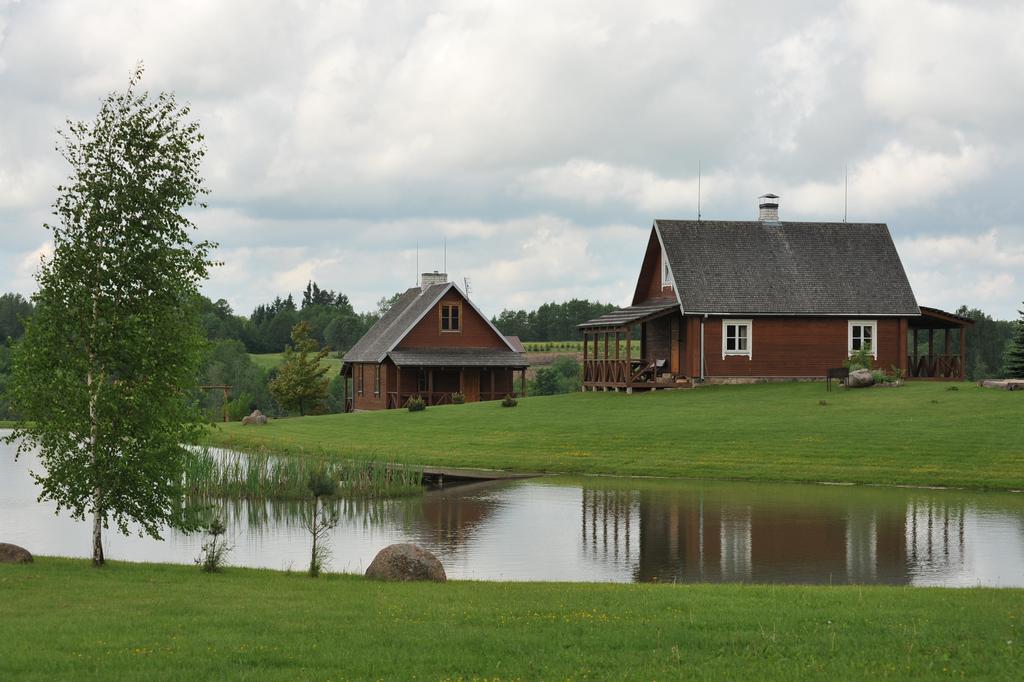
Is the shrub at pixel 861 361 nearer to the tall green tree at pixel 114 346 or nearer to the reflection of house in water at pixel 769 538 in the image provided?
the reflection of house in water at pixel 769 538

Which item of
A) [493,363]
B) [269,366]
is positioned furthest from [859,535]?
[269,366]

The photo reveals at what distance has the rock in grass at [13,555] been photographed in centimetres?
1578

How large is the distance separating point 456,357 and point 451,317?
7.20ft

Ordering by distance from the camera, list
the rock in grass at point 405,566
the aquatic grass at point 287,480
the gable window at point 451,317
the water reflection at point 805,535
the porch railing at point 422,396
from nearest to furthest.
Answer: the rock in grass at point 405,566 < the water reflection at point 805,535 < the aquatic grass at point 287,480 < the porch railing at point 422,396 < the gable window at point 451,317

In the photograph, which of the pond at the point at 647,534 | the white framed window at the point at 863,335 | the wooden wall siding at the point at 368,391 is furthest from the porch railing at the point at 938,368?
the wooden wall siding at the point at 368,391

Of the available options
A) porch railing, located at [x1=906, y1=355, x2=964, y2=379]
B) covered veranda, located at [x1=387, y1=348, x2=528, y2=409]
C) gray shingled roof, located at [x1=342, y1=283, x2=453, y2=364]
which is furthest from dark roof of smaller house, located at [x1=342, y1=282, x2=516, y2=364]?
porch railing, located at [x1=906, y1=355, x2=964, y2=379]

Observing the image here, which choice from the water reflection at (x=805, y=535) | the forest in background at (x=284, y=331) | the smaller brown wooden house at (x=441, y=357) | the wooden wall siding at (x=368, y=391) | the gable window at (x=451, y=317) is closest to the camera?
the water reflection at (x=805, y=535)

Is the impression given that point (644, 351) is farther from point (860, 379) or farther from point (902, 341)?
point (860, 379)

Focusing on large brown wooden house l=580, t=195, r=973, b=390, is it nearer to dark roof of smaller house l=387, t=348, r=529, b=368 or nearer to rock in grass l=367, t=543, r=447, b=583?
dark roof of smaller house l=387, t=348, r=529, b=368

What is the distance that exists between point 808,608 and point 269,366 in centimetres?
10682

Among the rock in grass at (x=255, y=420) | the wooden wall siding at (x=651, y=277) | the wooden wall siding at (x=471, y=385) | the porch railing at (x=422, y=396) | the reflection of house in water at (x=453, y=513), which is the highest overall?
the wooden wall siding at (x=651, y=277)

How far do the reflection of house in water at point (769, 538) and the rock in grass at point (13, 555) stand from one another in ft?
27.8

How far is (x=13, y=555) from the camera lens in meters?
15.8

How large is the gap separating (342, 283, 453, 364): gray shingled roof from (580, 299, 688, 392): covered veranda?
29.6 ft
